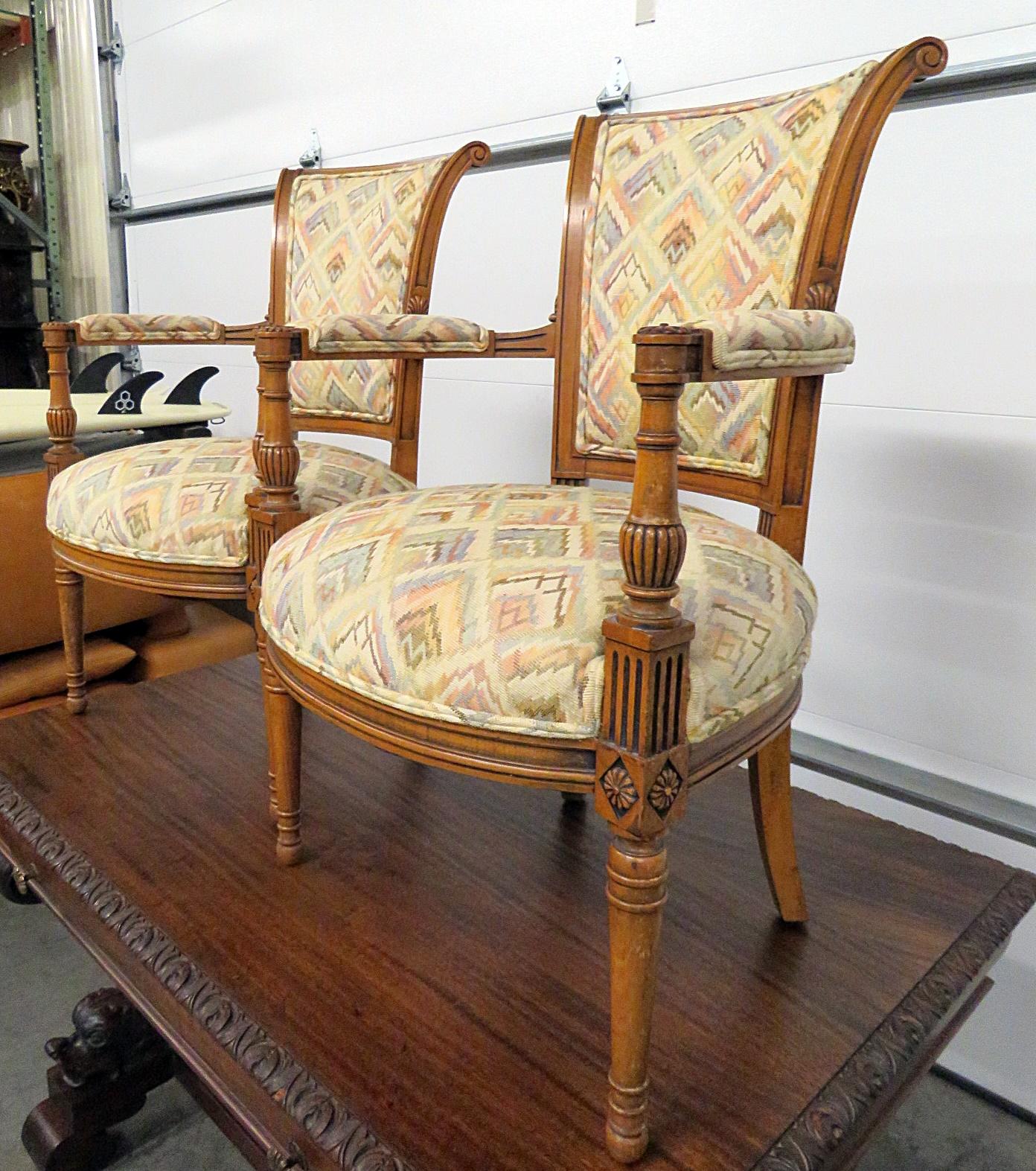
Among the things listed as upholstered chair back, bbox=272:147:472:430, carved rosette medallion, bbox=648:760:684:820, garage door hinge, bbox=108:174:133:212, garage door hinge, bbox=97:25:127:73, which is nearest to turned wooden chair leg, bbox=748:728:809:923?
carved rosette medallion, bbox=648:760:684:820

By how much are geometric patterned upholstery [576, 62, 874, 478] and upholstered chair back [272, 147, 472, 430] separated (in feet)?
0.98

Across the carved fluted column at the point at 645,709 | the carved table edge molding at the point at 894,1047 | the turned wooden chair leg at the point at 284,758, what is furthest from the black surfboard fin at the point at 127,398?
the carved table edge molding at the point at 894,1047

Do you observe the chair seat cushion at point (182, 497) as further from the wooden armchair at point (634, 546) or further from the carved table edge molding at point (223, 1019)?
the carved table edge molding at point (223, 1019)

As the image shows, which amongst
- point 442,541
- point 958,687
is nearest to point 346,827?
point 442,541

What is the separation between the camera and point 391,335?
38.7 inches

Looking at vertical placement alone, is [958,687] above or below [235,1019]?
above

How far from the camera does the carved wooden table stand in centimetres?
73

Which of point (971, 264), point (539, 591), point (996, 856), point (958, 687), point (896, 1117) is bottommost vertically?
point (896, 1117)

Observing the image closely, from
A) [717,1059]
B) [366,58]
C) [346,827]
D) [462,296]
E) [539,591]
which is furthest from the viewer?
[366,58]

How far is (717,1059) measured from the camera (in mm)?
782

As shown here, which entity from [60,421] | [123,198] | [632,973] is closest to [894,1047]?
[632,973]

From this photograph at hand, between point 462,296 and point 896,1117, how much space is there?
1.48 meters

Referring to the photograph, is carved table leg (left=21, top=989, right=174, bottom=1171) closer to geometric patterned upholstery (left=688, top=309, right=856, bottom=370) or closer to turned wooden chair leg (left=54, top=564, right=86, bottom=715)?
turned wooden chair leg (left=54, top=564, right=86, bottom=715)

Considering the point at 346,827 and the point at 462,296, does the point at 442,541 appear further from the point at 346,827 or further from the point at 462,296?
the point at 462,296
